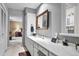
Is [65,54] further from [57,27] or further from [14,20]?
[14,20]

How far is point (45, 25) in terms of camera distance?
103 inches

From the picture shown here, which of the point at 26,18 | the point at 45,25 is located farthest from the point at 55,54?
the point at 26,18

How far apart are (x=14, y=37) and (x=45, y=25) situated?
1.03 m

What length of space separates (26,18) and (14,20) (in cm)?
44

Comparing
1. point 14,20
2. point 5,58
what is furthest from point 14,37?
point 5,58

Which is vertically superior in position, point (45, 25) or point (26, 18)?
point (26, 18)

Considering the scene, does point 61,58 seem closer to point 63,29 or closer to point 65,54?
point 65,54

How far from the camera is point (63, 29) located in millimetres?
1976

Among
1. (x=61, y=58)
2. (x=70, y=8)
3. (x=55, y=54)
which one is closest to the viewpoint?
(x=55, y=54)

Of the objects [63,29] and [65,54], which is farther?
[63,29]

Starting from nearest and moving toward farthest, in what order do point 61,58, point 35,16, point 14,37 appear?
point 61,58 → point 35,16 → point 14,37

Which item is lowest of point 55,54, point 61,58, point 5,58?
point 5,58

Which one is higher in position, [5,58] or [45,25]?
[45,25]

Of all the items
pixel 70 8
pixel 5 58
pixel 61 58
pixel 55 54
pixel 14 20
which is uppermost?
pixel 70 8
